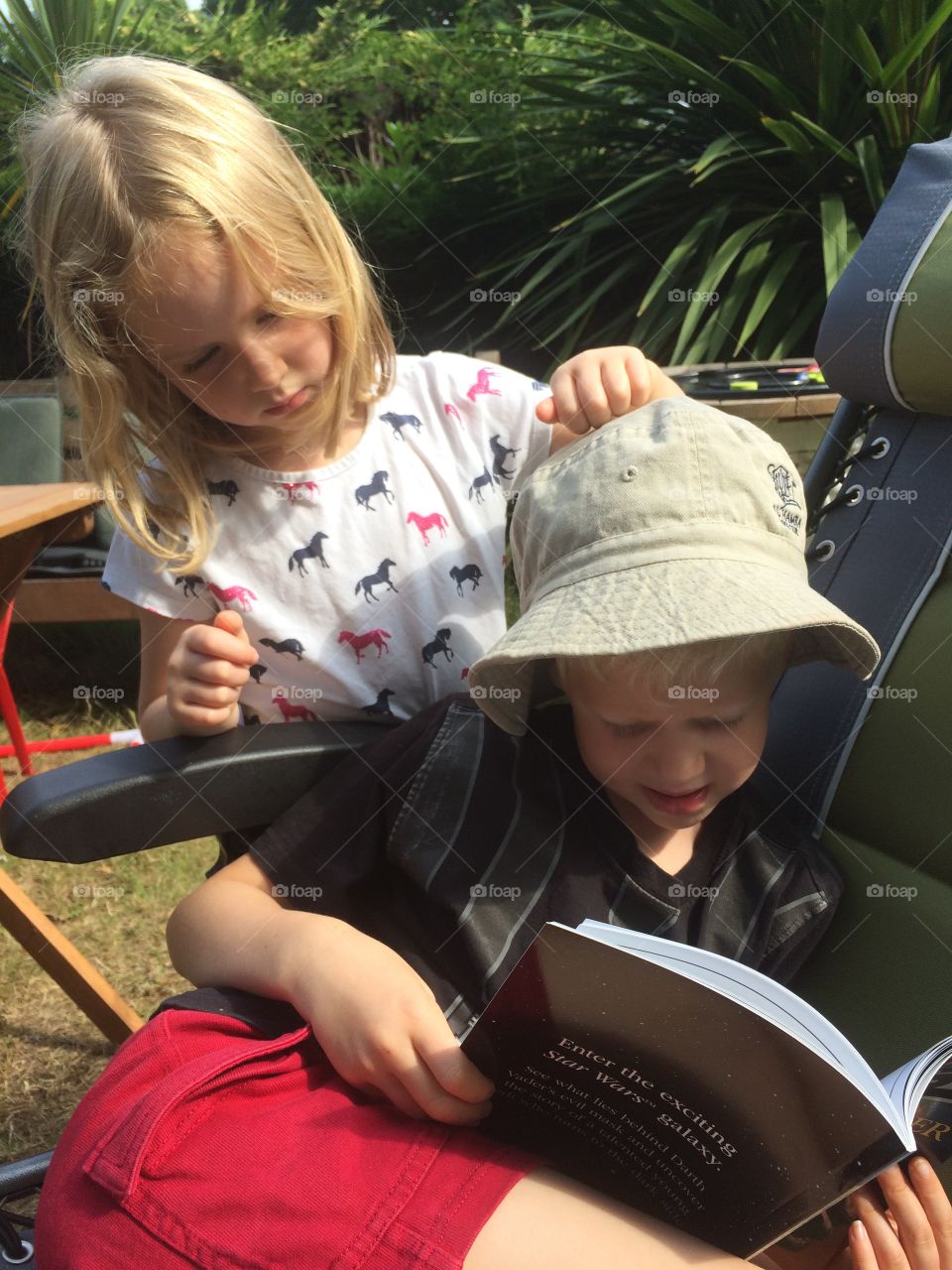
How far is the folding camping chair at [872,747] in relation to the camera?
3.90ft

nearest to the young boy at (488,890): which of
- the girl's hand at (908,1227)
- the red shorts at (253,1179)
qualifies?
the red shorts at (253,1179)

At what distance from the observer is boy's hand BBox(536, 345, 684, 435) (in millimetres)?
1318

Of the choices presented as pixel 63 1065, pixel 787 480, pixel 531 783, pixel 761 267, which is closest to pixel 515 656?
pixel 531 783

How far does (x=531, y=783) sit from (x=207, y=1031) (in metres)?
0.43

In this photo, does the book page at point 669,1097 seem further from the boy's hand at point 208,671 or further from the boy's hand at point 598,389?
the boy's hand at point 598,389

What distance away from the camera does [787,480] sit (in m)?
1.21

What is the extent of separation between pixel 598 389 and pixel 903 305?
1.16ft

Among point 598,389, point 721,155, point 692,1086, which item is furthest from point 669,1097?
point 721,155

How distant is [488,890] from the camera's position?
1205 mm

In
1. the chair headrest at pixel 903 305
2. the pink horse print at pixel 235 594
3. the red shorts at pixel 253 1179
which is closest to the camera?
the red shorts at pixel 253 1179

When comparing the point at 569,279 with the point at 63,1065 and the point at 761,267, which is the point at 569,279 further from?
the point at 63,1065

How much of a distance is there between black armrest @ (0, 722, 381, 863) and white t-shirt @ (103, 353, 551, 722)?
0.79ft

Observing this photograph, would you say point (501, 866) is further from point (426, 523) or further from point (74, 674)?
point (74, 674)

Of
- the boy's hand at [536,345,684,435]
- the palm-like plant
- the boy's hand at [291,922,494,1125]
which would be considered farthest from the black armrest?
the palm-like plant
